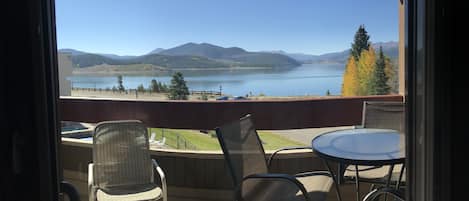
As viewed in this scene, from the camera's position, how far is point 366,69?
3803mm

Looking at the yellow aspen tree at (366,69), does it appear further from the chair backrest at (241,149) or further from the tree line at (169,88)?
the tree line at (169,88)

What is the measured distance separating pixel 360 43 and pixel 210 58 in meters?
1.59

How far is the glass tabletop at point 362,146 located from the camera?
2.05 m

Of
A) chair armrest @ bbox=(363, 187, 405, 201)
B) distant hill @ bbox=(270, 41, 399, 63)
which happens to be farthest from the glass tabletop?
distant hill @ bbox=(270, 41, 399, 63)

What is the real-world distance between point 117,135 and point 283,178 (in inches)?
62.4

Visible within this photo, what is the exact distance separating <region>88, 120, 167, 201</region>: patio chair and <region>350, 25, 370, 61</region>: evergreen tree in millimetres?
2283

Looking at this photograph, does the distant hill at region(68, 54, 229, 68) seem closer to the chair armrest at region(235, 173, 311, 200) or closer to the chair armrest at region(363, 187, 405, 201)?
the chair armrest at region(235, 173, 311, 200)

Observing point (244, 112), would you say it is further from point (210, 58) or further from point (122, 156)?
point (210, 58)

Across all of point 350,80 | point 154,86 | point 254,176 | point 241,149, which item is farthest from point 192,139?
point 350,80

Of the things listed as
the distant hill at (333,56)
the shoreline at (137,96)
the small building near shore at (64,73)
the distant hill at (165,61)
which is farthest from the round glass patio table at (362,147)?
the distant hill at (165,61)

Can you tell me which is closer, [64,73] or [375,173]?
[64,73]
